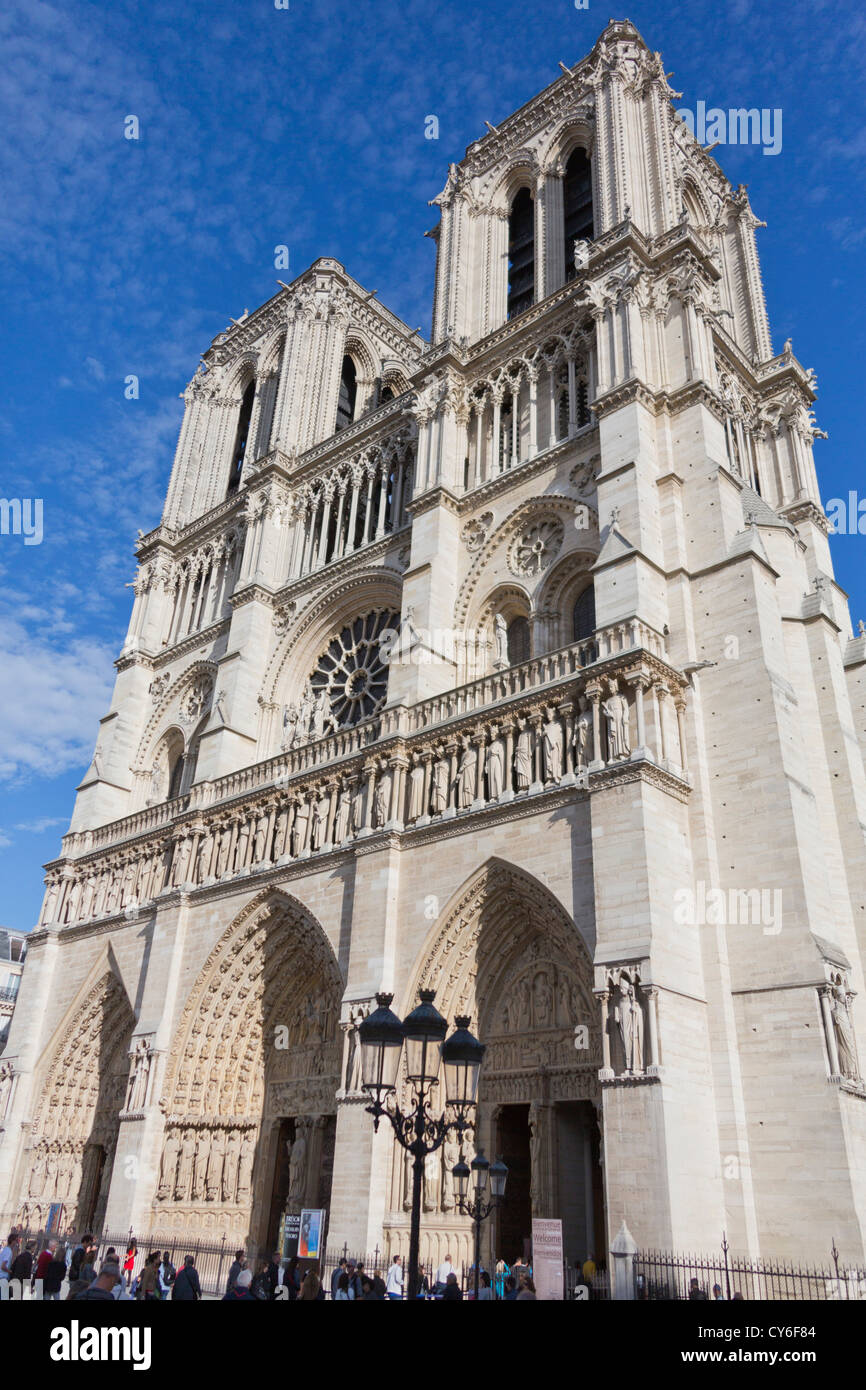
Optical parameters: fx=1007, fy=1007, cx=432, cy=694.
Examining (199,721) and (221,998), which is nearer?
(221,998)

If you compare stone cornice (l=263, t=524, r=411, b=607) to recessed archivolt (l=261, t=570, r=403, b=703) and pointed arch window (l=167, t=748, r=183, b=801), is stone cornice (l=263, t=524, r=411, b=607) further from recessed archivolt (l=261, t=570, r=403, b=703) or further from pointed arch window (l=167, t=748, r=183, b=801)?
pointed arch window (l=167, t=748, r=183, b=801)

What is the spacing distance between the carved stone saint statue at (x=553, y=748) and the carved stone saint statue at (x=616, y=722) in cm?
85

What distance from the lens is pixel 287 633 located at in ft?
75.9

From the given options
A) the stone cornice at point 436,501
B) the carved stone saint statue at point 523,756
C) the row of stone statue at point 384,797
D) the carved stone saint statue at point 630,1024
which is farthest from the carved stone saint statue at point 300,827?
the carved stone saint statue at point 630,1024

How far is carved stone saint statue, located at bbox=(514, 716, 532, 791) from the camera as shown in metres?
14.5

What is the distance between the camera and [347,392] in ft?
103

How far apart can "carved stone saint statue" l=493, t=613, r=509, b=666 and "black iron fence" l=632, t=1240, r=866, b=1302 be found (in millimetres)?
10146

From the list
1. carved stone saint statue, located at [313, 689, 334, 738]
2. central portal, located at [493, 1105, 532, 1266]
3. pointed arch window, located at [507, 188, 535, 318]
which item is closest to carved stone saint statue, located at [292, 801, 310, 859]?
carved stone saint statue, located at [313, 689, 334, 738]

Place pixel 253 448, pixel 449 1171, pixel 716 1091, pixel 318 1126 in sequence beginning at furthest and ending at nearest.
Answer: pixel 253 448, pixel 318 1126, pixel 449 1171, pixel 716 1091

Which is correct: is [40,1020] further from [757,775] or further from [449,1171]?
[757,775]

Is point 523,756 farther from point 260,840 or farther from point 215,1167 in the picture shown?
point 215,1167

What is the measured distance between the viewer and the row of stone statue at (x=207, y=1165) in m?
17.2

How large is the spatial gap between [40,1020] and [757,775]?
55.0 ft

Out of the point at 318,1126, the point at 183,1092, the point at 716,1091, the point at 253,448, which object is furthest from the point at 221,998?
the point at 253,448
